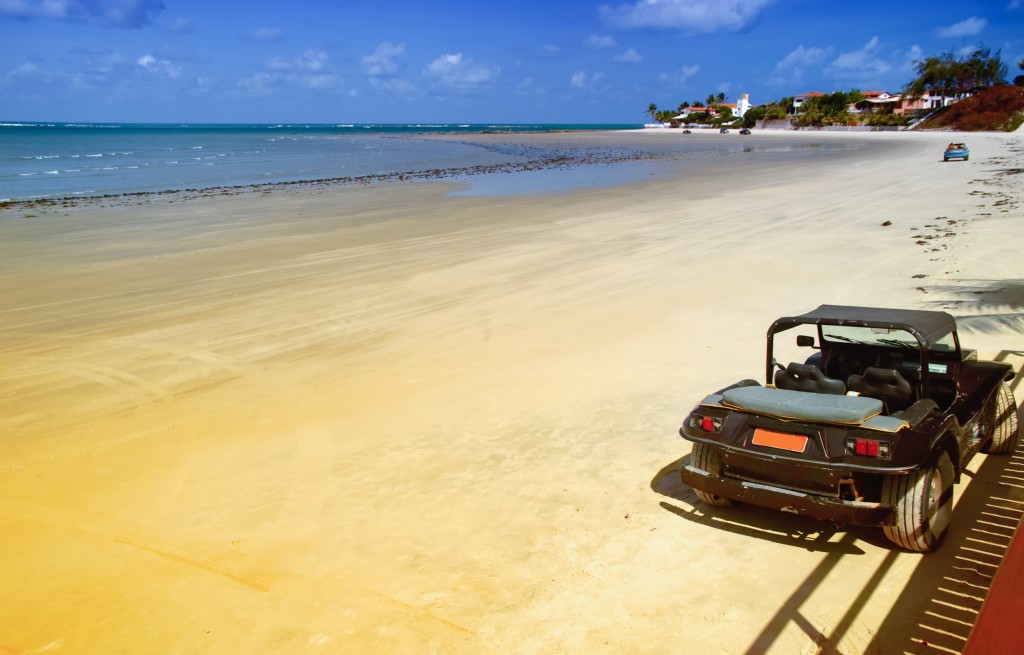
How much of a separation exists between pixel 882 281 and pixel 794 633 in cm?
1028

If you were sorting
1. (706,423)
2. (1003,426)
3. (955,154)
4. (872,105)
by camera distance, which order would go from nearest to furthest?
1. (706,423)
2. (1003,426)
3. (955,154)
4. (872,105)

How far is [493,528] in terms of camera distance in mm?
5453

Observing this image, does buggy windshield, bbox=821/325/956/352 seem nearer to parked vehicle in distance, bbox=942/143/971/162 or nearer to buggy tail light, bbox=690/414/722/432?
buggy tail light, bbox=690/414/722/432

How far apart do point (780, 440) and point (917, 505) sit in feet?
2.81

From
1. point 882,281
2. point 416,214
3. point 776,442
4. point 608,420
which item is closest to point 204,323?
point 608,420

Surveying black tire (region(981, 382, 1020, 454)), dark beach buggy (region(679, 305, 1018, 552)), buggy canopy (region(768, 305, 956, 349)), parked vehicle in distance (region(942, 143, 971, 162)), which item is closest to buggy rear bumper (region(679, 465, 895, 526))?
dark beach buggy (region(679, 305, 1018, 552))

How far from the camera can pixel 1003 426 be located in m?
6.07

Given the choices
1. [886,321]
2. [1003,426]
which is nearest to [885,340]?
[886,321]

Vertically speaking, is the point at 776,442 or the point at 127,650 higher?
the point at 776,442

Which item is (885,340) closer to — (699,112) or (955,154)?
(955,154)

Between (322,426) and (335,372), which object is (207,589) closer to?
(322,426)

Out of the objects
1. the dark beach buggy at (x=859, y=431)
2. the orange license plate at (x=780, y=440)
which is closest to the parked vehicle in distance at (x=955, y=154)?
the dark beach buggy at (x=859, y=431)

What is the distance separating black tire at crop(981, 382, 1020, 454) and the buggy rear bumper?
7.09ft

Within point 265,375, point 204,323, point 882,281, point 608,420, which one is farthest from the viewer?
point 882,281
